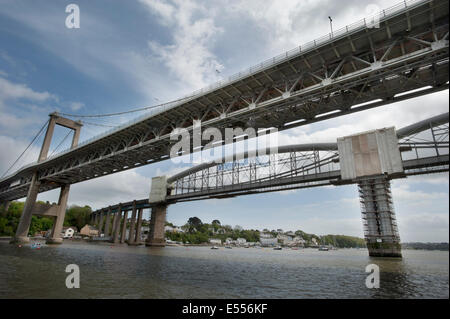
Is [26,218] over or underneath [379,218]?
underneath

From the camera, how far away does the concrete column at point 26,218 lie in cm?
4769

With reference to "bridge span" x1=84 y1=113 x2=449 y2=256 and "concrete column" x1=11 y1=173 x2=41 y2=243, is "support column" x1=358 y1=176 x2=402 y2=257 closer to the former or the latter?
"bridge span" x1=84 y1=113 x2=449 y2=256

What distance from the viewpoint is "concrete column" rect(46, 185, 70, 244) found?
168ft

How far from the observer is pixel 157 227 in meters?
69.8

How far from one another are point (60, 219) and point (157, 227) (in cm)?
2420

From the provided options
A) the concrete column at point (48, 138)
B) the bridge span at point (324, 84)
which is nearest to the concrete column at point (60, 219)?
the concrete column at point (48, 138)

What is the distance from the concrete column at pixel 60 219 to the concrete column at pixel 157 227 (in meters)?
21.4

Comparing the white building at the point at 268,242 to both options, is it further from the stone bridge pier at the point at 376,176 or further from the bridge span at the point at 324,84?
the bridge span at the point at 324,84

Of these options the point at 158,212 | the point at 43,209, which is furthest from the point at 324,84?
the point at 158,212

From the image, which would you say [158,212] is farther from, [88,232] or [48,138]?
[88,232]

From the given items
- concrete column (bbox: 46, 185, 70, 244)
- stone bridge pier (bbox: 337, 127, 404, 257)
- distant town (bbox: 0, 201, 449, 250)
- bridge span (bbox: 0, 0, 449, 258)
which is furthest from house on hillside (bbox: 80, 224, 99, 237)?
stone bridge pier (bbox: 337, 127, 404, 257)

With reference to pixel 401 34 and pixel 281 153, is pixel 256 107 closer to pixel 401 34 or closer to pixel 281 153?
pixel 401 34
